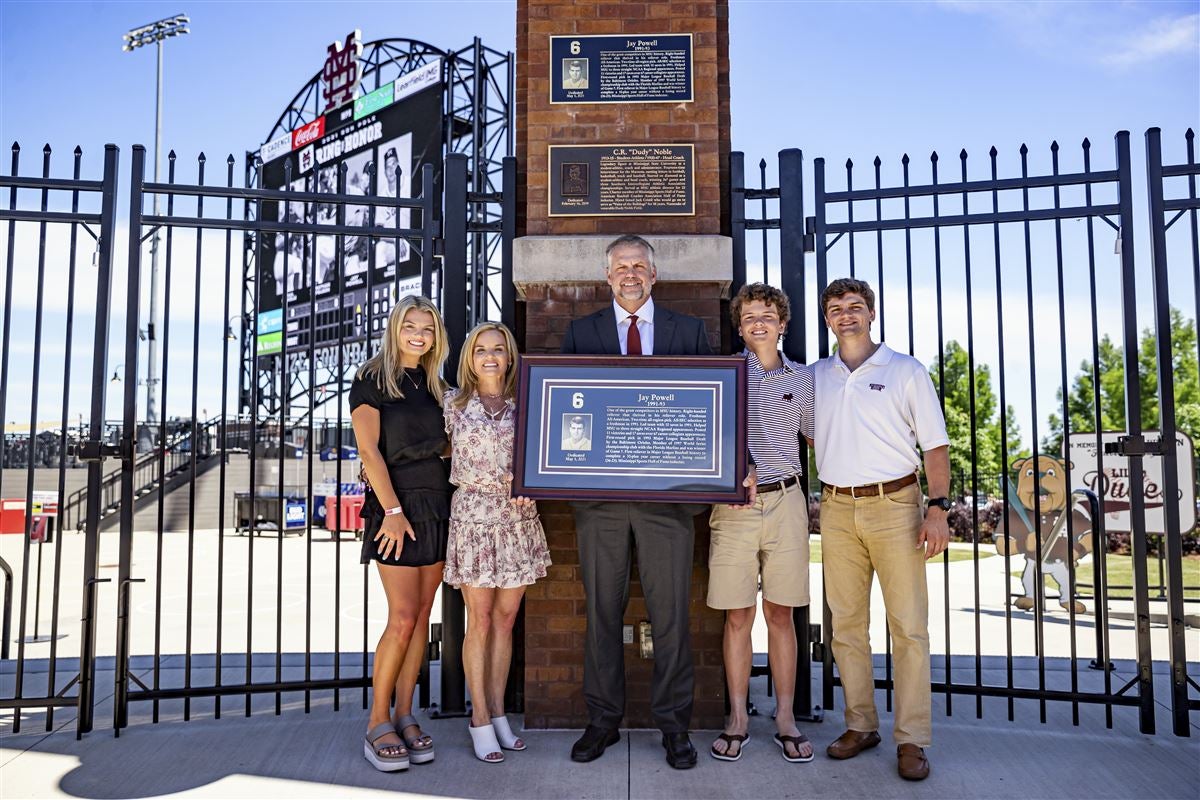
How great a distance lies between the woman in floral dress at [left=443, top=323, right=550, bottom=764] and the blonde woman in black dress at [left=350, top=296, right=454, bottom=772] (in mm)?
101

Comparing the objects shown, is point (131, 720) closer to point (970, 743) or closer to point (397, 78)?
point (970, 743)

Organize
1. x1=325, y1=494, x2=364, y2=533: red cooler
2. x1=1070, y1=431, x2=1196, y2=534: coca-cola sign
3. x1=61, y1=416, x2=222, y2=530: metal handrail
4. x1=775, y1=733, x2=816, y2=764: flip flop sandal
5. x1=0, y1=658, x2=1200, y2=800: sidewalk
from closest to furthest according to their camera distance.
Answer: x1=0, y1=658, x2=1200, y2=800: sidewalk, x1=775, y1=733, x2=816, y2=764: flip flop sandal, x1=1070, y1=431, x2=1196, y2=534: coca-cola sign, x1=325, y1=494, x2=364, y2=533: red cooler, x1=61, y1=416, x2=222, y2=530: metal handrail

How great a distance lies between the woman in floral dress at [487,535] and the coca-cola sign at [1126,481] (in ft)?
11.0

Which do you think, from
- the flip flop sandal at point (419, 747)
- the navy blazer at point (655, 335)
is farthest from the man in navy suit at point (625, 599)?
the flip flop sandal at point (419, 747)

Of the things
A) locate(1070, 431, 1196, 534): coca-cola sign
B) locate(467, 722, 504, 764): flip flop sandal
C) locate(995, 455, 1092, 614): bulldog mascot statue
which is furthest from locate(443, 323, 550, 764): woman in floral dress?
locate(995, 455, 1092, 614): bulldog mascot statue

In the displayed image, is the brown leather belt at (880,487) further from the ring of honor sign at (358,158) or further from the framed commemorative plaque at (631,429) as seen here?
the ring of honor sign at (358,158)

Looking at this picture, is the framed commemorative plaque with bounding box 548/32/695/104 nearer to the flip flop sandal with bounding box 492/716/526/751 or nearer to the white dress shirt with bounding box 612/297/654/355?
the white dress shirt with bounding box 612/297/654/355

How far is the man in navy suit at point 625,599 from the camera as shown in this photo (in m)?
3.99

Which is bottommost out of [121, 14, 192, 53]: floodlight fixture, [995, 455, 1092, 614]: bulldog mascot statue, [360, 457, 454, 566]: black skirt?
[995, 455, 1092, 614]: bulldog mascot statue

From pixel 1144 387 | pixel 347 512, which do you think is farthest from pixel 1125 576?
pixel 1144 387

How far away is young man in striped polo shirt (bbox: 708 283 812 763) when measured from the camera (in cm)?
402

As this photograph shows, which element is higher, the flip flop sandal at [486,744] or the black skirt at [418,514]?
the black skirt at [418,514]

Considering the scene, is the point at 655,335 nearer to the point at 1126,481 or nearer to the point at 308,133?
the point at 1126,481

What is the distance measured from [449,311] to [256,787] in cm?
257
